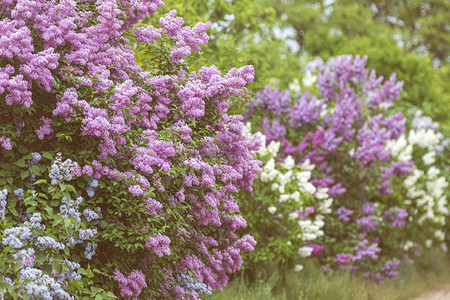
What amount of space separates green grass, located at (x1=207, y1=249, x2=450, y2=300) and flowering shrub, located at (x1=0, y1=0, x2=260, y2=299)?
1.38 m

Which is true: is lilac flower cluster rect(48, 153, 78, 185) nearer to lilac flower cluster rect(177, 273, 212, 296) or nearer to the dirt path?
lilac flower cluster rect(177, 273, 212, 296)

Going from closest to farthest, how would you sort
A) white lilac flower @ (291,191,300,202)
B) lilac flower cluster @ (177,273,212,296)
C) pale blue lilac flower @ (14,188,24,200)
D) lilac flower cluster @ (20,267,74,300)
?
lilac flower cluster @ (20,267,74,300) → pale blue lilac flower @ (14,188,24,200) → lilac flower cluster @ (177,273,212,296) → white lilac flower @ (291,191,300,202)

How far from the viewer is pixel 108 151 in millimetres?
4539

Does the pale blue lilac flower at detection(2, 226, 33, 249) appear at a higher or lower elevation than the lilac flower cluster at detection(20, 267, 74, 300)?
higher

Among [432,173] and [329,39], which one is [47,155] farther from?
[329,39]

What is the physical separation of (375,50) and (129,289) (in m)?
14.1

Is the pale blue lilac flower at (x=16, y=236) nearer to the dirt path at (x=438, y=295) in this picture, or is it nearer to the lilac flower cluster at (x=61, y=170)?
the lilac flower cluster at (x=61, y=170)

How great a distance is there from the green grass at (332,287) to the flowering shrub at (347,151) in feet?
1.34

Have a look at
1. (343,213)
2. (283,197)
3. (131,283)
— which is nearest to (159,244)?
(131,283)

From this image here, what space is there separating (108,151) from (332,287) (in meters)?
4.08

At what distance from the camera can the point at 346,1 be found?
2758 cm

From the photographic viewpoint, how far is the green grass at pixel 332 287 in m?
6.91

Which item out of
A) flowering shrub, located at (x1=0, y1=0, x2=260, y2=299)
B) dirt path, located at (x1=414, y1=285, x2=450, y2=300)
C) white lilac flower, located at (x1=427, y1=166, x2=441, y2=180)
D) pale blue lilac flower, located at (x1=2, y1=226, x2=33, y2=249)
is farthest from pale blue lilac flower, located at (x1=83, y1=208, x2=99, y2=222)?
white lilac flower, located at (x1=427, y1=166, x2=441, y2=180)

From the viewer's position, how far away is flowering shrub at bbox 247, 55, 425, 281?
9195 millimetres
